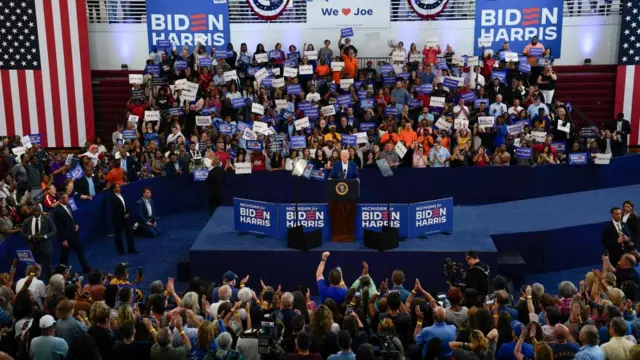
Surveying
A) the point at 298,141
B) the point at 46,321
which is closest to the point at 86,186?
the point at 298,141

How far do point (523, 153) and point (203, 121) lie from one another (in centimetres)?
858

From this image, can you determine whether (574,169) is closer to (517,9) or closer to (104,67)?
(517,9)

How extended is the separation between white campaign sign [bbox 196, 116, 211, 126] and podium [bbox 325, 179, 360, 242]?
8155 millimetres

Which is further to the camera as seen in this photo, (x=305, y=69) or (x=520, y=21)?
(x=520, y=21)

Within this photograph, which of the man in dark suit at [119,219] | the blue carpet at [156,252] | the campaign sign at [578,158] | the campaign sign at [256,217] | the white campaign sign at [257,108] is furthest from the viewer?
the white campaign sign at [257,108]

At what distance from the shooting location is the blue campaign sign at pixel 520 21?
984 inches

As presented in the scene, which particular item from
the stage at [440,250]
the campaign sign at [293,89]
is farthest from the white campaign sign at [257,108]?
the stage at [440,250]

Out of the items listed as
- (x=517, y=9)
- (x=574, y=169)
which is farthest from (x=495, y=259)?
(x=517, y=9)

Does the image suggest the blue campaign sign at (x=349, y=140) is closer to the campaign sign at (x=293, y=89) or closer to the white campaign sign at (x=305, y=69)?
the campaign sign at (x=293, y=89)

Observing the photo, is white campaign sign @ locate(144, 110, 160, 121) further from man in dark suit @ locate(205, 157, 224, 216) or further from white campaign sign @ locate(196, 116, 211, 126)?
man in dark suit @ locate(205, 157, 224, 216)

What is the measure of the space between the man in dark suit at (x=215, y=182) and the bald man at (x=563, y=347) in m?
11.5

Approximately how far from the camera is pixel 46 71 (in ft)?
82.8

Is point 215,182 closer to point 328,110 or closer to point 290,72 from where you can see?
point 328,110

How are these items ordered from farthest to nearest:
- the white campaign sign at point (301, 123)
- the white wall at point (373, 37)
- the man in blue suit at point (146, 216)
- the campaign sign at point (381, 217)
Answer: the white wall at point (373, 37)
the white campaign sign at point (301, 123)
the man in blue suit at point (146, 216)
the campaign sign at point (381, 217)
